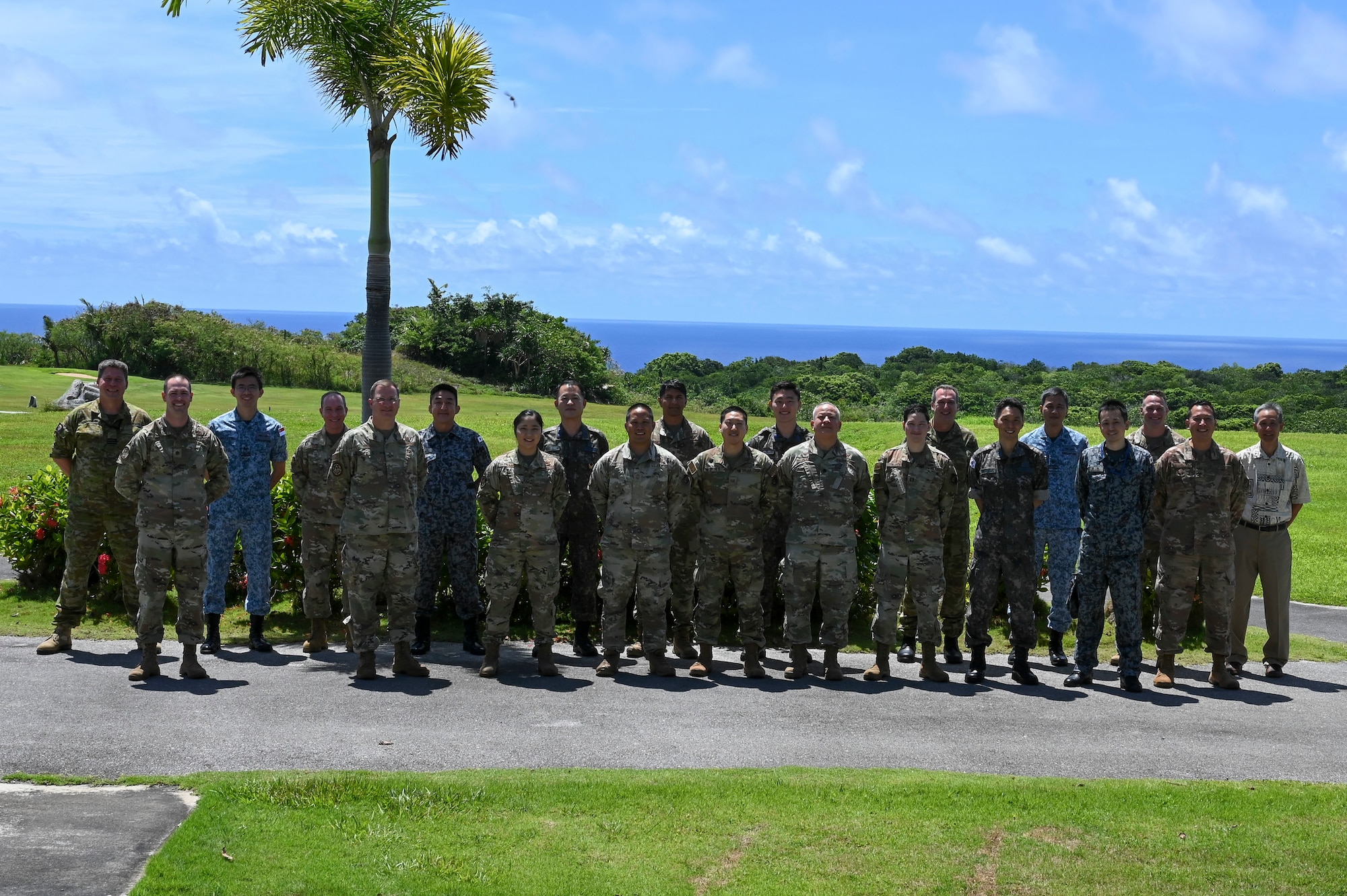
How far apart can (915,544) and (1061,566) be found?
1961 mm

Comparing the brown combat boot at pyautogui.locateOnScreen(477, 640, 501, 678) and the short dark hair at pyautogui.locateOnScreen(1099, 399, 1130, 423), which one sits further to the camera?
the short dark hair at pyautogui.locateOnScreen(1099, 399, 1130, 423)

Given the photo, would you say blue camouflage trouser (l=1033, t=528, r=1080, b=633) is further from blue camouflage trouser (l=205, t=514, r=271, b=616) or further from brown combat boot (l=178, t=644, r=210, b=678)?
brown combat boot (l=178, t=644, r=210, b=678)

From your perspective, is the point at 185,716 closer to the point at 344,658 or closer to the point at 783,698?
the point at 344,658

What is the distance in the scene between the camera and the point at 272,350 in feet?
118

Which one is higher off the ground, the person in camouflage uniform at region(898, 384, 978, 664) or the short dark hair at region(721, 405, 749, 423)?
the short dark hair at region(721, 405, 749, 423)

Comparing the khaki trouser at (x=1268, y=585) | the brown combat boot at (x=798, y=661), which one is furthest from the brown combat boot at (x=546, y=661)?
the khaki trouser at (x=1268, y=585)

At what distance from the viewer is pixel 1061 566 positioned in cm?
1055

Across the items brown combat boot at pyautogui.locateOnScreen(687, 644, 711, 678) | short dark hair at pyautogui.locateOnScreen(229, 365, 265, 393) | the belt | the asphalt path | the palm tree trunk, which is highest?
the palm tree trunk

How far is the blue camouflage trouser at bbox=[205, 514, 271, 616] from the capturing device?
10047mm

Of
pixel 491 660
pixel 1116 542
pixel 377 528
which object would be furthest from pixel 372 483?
pixel 1116 542

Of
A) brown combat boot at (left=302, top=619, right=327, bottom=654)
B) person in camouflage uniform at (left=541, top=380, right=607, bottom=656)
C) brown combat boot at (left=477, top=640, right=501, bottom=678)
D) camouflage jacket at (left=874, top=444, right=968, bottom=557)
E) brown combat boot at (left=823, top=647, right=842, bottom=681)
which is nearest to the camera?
brown combat boot at (left=477, top=640, right=501, bottom=678)

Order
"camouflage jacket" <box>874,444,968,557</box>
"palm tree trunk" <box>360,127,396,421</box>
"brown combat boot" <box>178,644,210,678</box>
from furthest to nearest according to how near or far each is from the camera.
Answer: "palm tree trunk" <box>360,127,396,421</box>
"camouflage jacket" <box>874,444,968,557</box>
"brown combat boot" <box>178,644,210,678</box>

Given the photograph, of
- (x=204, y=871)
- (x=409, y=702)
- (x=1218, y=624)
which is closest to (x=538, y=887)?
(x=204, y=871)

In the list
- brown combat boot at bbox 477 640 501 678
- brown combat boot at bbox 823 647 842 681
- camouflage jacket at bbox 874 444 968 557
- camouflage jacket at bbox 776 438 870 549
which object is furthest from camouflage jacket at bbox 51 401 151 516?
camouflage jacket at bbox 874 444 968 557
